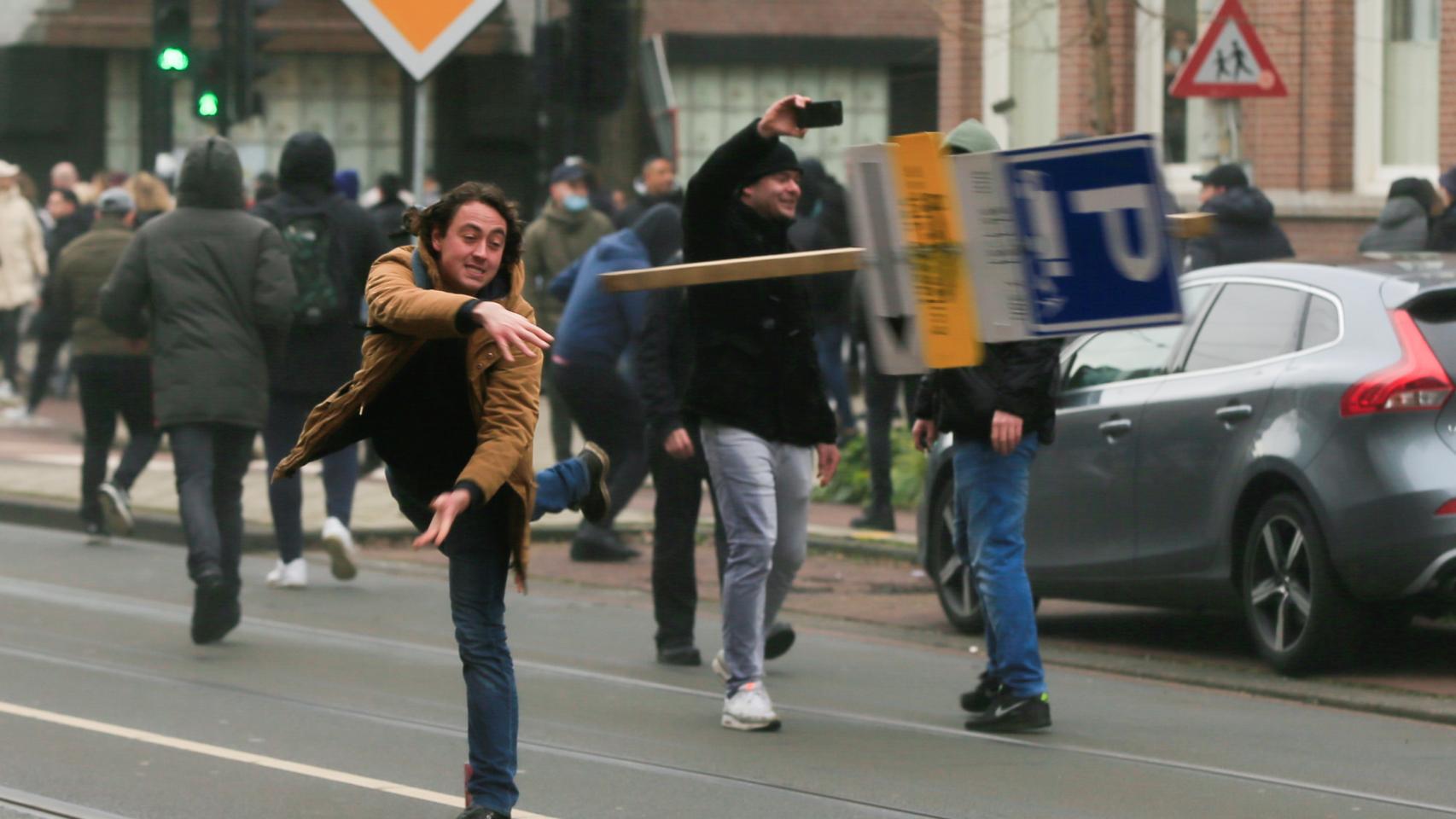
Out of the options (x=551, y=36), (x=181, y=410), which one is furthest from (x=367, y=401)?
(x=551, y=36)

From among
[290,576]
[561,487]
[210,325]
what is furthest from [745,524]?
[290,576]

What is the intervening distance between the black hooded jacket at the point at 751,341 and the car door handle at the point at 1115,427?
6.26 ft

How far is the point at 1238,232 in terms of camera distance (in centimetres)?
1321

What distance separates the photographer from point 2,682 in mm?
8492

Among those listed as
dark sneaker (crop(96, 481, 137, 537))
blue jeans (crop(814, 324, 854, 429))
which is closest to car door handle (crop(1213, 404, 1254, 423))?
dark sneaker (crop(96, 481, 137, 537))

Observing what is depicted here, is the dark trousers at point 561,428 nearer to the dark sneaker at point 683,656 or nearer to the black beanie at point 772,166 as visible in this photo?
the dark sneaker at point 683,656

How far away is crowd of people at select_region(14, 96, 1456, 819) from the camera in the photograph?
19.5 ft

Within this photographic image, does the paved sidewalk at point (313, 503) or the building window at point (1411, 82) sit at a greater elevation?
the building window at point (1411, 82)

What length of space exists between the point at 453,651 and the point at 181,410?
142 centimetres

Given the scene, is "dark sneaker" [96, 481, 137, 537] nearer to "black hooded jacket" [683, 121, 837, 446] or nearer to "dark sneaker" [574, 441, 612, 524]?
"black hooded jacket" [683, 121, 837, 446]

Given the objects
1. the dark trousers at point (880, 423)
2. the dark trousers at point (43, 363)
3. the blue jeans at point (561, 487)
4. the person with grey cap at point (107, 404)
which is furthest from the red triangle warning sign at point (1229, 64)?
the dark trousers at point (43, 363)

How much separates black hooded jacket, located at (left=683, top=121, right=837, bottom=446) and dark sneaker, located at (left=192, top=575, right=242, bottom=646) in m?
2.44

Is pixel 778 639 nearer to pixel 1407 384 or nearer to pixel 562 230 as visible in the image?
pixel 1407 384

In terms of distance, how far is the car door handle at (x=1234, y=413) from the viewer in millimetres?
8836
